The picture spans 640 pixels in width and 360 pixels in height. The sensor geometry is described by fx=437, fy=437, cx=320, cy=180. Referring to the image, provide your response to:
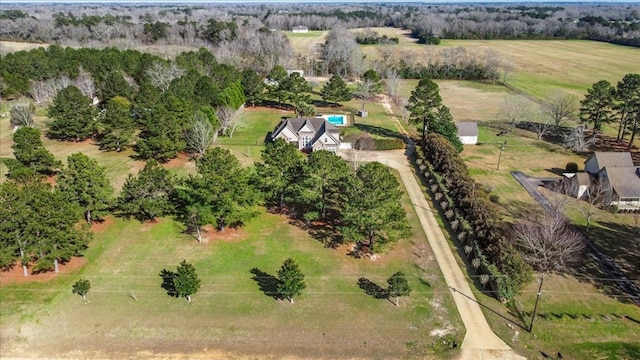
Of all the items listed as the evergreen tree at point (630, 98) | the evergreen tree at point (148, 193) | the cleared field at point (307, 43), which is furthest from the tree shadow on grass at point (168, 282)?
the cleared field at point (307, 43)

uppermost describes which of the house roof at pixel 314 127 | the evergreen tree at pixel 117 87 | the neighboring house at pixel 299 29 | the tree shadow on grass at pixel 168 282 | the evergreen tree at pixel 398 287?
the neighboring house at pixel 299 29

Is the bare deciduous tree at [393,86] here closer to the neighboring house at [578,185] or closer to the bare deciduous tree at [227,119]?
the bare deciduous tree at [227,119]

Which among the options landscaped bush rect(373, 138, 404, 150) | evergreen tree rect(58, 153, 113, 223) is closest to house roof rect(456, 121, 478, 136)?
landscaped bush rect(373, 138, 404, 150)

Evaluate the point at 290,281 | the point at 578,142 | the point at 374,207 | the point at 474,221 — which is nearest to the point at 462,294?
the point at 474,221

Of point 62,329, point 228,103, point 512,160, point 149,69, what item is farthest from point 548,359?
point 149,69

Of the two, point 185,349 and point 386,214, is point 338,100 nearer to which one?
point 386,214

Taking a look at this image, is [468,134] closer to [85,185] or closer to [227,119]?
[227,119]

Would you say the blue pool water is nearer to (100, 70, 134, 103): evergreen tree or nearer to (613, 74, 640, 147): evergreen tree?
(100, 70, 134, 103): evergreen tree
